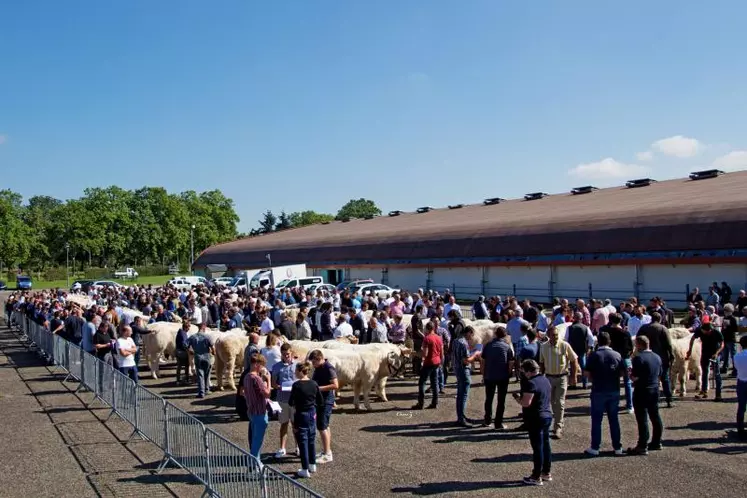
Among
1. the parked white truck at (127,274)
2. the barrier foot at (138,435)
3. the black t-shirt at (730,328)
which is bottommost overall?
the barrier foot at (138,435)

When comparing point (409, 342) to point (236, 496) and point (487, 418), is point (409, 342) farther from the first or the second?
point (236, 496)

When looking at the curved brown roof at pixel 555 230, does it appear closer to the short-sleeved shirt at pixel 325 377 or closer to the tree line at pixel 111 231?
the short-sleeved shirt at pixel 325 377

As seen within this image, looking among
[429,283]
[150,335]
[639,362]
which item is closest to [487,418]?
[639,362]

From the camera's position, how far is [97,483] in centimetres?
1012

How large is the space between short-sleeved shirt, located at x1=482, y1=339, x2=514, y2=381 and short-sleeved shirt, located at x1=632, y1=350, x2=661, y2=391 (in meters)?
2.54

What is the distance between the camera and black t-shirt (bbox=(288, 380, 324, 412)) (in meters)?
9.66

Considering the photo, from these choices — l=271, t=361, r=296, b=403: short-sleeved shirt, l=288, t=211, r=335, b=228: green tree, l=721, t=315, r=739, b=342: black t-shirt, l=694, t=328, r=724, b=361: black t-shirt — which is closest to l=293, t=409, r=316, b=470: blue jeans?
l=271, t=361, r=296, b=403: short-sleeved shirt

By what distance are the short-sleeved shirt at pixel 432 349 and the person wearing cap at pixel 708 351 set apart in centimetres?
555

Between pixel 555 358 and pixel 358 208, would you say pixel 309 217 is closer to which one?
pixel 358 208

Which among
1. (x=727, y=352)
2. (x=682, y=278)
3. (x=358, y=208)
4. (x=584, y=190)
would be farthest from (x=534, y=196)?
(x=358, y=208)

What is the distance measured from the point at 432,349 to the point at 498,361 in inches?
65.4

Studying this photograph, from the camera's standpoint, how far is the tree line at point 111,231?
108250mm

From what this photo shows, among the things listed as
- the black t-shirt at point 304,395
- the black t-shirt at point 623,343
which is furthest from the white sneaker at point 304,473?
the black t-shirt at point 623,343

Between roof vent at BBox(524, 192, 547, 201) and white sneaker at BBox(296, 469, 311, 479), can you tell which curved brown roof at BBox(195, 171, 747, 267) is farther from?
white sneaker at BBox(296, 469, 311, 479)
